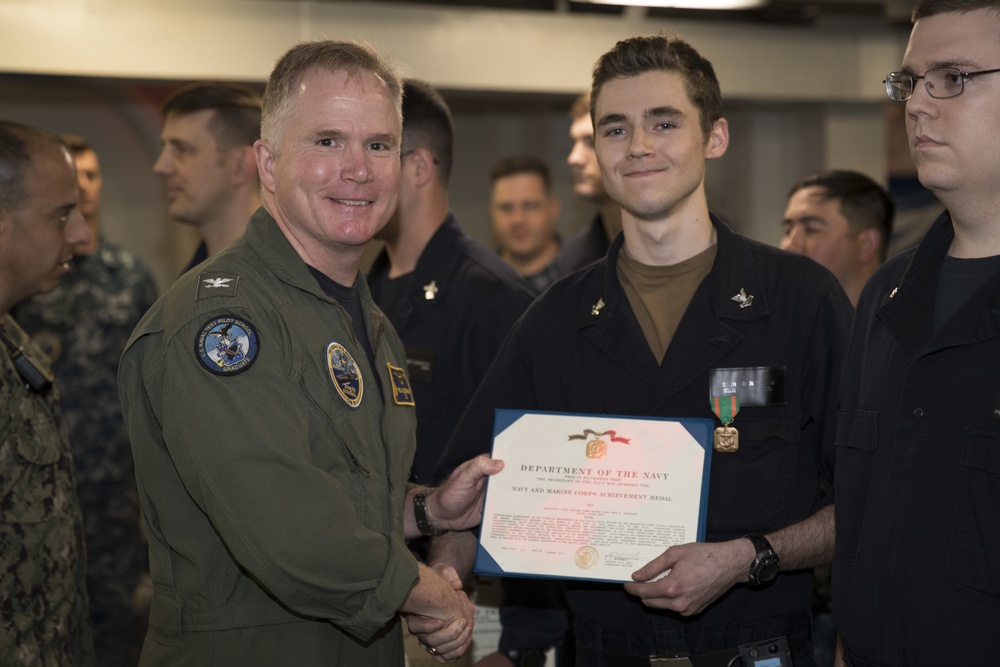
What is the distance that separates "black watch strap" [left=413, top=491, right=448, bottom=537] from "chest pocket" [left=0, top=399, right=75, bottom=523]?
988mm

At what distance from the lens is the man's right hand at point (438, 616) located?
2.21 m

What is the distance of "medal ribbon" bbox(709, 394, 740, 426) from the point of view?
8.10 ft

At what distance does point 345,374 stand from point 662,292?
35.2 inches

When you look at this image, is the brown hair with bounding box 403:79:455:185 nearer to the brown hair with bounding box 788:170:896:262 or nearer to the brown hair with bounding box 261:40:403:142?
the brown hair with bounding box 261:40:403:142

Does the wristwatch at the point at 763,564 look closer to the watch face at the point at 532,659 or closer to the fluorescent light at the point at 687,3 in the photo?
the watch face at the point at 532,659

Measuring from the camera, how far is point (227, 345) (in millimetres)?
1999

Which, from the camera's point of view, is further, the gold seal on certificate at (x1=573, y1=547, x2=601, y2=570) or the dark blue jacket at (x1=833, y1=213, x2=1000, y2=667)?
the gold seal on certificate at (x1=573, y1=547, x2=601, y2=570)

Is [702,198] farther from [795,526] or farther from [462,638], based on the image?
[462,638]

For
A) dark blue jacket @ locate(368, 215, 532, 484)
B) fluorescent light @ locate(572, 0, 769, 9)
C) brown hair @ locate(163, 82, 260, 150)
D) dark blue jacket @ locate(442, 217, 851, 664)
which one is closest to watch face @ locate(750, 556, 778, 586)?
dark blue jacket @ locate(442, 217, 851, 664)

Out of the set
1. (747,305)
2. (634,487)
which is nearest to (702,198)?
(747,305)

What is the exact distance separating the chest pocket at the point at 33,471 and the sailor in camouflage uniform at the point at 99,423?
217cm

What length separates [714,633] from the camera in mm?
2447

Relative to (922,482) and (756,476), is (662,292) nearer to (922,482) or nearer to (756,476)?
(756,476)

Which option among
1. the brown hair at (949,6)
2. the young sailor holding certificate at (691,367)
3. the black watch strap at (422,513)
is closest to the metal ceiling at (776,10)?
the young sailor holding certificate at (691,367)
